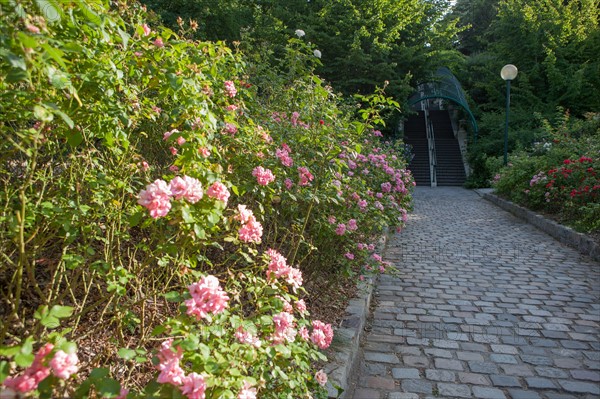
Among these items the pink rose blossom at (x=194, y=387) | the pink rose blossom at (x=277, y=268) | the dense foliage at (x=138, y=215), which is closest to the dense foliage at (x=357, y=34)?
the dense foliage at (x=138, y=215)

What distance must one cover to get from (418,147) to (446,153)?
1.60 m

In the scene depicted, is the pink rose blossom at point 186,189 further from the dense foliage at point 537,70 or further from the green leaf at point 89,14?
the dense foliage at point 537,70

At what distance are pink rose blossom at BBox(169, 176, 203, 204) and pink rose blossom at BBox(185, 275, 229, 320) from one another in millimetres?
312

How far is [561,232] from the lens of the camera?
7.88 metres

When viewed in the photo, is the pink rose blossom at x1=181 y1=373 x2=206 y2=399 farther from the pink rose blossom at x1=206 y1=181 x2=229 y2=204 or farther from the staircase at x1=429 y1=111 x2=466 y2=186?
the staircase at x1=429 y1=111 x2=466 y2=186

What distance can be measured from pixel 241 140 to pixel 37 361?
1.96 m

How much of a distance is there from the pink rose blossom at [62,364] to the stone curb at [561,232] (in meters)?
7.06

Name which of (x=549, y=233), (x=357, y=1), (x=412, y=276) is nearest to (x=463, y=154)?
(x=357, y=1)

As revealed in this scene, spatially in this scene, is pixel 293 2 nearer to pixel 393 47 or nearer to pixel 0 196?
pixel 393 47

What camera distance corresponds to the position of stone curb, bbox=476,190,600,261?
261 inches

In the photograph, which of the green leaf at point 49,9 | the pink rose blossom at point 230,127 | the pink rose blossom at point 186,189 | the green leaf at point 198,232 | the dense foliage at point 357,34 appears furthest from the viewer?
the dense foliage at point 357,34

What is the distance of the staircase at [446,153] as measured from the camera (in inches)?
872

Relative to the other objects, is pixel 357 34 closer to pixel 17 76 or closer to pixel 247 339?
pixel 247 339

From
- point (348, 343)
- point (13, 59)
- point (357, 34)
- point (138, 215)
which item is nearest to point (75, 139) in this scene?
point (138, 215)
